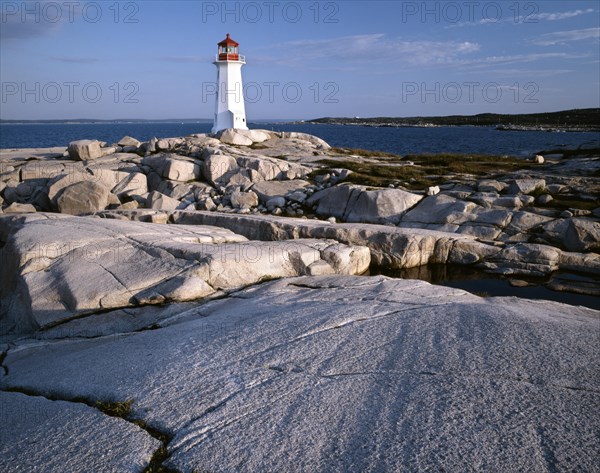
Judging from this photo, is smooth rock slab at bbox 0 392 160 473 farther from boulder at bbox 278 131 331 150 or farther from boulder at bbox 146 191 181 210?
boulder at bbox 278 131 331 150

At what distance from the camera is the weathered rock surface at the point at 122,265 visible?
37.1 ft

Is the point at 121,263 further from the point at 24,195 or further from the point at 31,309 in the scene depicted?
the point at 24,195

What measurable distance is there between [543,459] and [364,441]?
182cm

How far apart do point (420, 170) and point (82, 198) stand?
22.2 metres

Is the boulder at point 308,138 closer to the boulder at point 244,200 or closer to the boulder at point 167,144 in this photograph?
the boulder at point 167,144

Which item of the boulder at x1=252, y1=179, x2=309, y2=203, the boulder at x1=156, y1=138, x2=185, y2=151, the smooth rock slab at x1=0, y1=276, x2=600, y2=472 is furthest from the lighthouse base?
the smooth rock slab at x1=0, y1=276, x2=600, y2=472

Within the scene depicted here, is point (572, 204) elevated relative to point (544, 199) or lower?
lower

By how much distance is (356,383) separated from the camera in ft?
20.2

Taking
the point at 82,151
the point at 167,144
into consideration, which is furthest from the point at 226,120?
the point at 82,151

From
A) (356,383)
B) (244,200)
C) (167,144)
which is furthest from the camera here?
(167,144)

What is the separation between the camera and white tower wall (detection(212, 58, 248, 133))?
55094 mm

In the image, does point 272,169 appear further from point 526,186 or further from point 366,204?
point 526,186

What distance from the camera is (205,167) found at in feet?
107

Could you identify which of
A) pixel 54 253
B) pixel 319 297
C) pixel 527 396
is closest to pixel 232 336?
pixel 319 297
